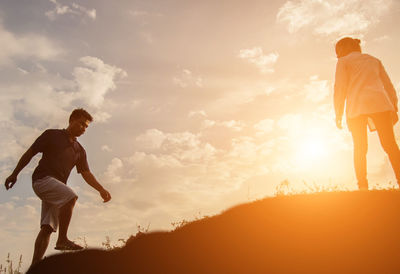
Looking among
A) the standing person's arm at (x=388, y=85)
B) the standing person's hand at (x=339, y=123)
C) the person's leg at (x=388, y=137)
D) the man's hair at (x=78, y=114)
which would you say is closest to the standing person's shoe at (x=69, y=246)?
the man's hair at (x=78, y=114)

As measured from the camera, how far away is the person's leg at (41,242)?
5942mm

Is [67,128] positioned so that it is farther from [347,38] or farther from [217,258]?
[347,38]

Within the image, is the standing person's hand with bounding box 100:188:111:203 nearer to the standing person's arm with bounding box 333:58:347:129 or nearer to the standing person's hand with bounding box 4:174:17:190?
the standing person's hand with bounding box 4:174:17:190

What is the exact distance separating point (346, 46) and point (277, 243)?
13.6ft

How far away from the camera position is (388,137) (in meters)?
6.31

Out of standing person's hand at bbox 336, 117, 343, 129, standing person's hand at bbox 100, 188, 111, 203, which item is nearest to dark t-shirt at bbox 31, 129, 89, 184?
standing person's hand at bbox 100, 188, 111, 203

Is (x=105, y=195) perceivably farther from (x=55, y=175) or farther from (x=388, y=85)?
(x=388, y=85)

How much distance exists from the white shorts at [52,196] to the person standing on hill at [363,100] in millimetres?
4954

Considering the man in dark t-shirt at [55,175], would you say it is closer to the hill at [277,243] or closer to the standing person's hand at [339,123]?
the hill at [277,243]

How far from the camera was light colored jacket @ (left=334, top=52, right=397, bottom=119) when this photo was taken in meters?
6.38

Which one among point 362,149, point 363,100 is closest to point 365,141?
point 362,149

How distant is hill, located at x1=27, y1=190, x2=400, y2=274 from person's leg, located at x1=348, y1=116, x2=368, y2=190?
1.05 m

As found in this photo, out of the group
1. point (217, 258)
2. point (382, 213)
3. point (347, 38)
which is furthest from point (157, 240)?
point (347, 38)

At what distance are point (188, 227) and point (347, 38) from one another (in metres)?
4.54
